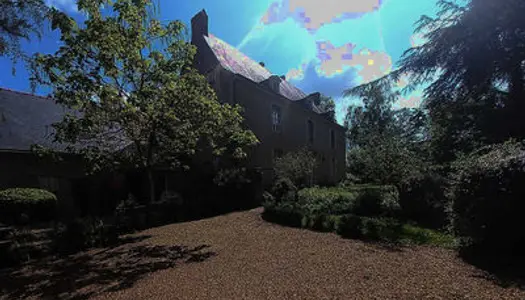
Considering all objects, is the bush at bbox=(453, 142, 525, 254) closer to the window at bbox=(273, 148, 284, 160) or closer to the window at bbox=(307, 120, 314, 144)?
the window at bbox=(273, 148, 284, 160)

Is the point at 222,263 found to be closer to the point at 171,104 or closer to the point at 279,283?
the point at 279,283

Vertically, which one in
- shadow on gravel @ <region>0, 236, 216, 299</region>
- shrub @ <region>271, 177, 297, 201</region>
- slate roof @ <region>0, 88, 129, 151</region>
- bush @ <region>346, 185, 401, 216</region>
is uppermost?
slate roof @ <region>0, 88, 129, 151</region>

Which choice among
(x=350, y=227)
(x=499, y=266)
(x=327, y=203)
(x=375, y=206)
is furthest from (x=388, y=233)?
(x=327, y=203)

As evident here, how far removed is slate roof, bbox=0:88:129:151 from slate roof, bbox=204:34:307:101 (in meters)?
7.45

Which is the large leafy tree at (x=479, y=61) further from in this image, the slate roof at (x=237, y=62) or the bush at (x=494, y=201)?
the slate roof at (x=237, y=62)

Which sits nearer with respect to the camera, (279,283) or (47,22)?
(279,283)

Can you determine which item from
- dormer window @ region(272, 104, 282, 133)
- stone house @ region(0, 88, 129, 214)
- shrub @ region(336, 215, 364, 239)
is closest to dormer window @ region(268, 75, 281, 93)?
dormer window @ region(272, 104, 282, 133)

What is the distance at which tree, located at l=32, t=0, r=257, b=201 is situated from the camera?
6809 mm

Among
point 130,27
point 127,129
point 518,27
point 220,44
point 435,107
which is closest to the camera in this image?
point 130,27

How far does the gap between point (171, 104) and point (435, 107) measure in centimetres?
1006

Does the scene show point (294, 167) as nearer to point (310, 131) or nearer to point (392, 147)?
point (392, 147)

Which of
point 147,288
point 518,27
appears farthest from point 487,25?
point 147,288

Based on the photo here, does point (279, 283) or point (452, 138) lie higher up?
point (452, 138)

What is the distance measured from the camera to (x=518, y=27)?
943cm
